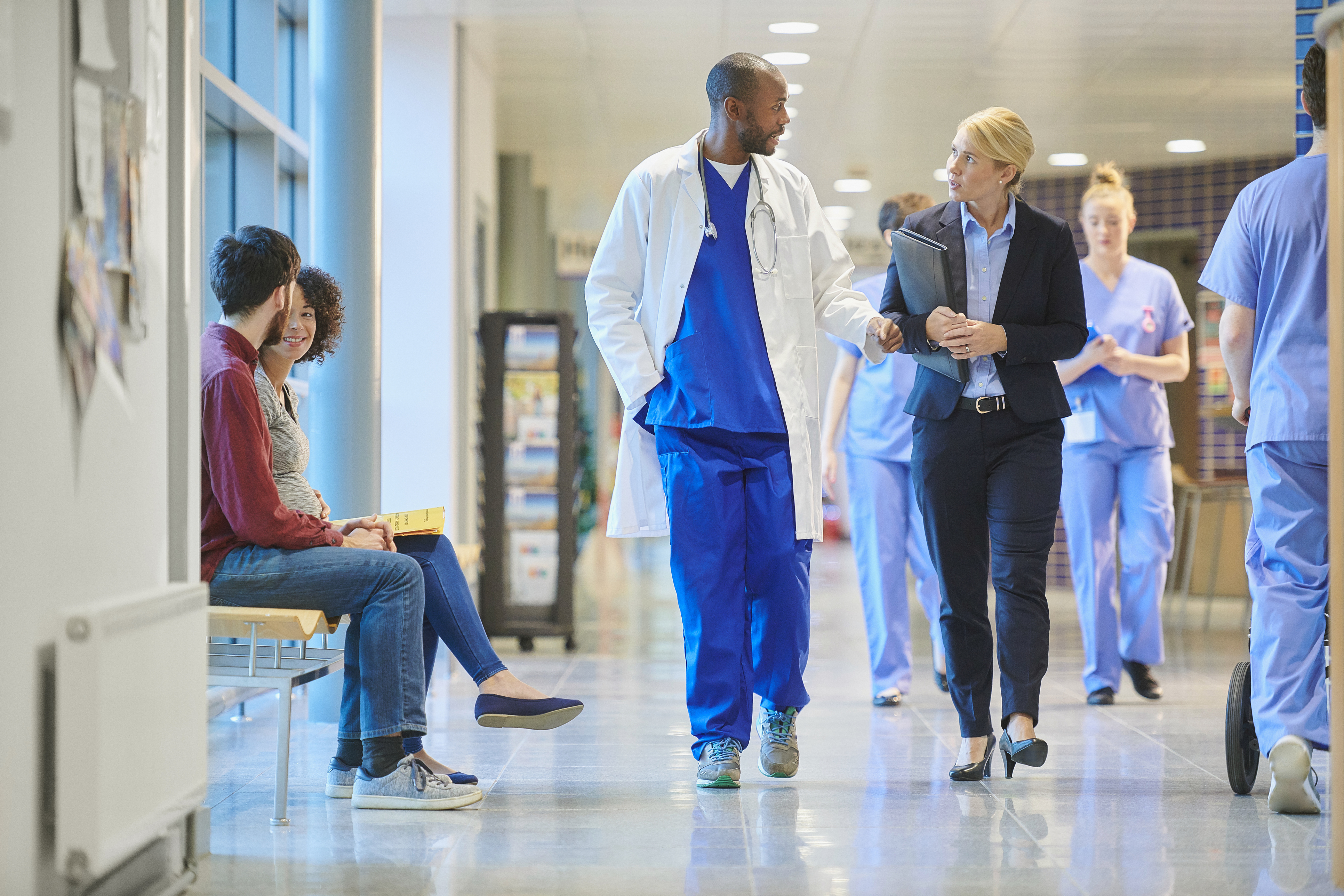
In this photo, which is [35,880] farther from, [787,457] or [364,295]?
[364,295]

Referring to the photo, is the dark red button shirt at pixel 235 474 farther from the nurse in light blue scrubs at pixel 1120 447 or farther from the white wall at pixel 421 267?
the white wall at pixel 421 267

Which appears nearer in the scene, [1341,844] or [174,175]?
[1341,844]

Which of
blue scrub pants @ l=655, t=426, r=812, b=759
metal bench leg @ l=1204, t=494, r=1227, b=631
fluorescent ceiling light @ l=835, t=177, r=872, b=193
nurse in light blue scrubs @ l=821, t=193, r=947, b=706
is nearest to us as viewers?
blue scrub pants @ l=655, t=426, r=812, b=759

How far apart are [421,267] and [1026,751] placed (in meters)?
4.14

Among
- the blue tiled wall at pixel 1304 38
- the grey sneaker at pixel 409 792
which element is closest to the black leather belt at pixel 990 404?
the blue tiled wall at pixel 1304 38

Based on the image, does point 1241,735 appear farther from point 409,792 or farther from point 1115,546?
point 409,792

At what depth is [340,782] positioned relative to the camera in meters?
3.07

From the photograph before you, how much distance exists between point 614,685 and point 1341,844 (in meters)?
3.09

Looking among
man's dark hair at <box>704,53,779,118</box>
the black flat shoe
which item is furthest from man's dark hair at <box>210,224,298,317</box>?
the black flat shoe

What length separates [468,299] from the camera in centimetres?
661

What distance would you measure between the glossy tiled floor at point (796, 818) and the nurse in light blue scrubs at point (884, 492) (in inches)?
9.6

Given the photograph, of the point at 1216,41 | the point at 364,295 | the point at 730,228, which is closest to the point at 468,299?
the point at 364,295

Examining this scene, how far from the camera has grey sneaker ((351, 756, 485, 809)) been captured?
292 cm

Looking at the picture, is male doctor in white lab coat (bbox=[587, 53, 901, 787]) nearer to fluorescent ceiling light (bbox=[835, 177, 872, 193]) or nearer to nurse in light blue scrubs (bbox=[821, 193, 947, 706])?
nurse in light blue scrubs (bbox=[821, 193, 947, 706])
